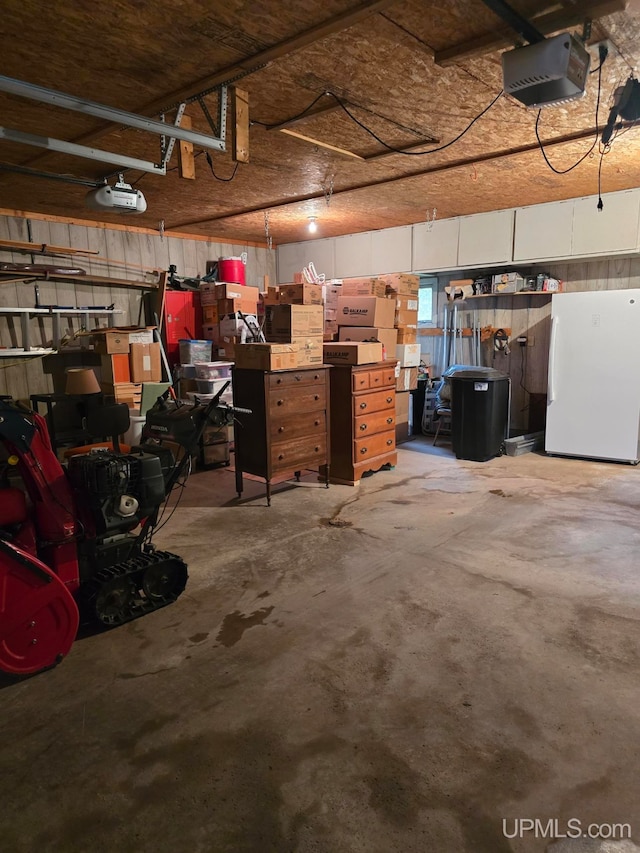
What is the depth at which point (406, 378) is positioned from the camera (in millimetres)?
6418

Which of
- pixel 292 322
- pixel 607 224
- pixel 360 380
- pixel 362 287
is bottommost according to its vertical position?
pixel 360 380

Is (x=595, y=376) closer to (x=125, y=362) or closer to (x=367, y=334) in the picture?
(x=367, y=334)

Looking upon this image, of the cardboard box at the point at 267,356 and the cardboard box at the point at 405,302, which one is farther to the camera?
the cardboard box at the point at 405,302

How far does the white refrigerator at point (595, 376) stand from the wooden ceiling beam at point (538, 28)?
3.32 metres

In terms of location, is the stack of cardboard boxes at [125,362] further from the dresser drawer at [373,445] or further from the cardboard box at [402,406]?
the cardboard box at [402,406]

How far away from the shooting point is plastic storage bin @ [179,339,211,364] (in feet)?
20.3

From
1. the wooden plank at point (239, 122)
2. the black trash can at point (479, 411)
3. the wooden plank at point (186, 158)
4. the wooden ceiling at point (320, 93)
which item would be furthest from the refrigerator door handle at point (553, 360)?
the wooden plank at point (186, 158)

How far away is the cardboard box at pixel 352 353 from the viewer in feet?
15.5

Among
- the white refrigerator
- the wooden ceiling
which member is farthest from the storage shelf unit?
the white refrigerator

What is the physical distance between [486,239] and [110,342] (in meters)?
4.16

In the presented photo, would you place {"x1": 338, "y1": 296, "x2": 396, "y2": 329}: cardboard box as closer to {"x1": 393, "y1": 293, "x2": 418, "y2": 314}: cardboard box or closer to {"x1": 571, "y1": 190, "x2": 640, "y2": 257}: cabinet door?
{"x1": 393, "y1": 293, "x2": 418, "y2": 314}: cardboard box

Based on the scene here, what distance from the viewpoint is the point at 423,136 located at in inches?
149

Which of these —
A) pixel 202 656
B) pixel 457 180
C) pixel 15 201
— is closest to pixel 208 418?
pixel 202 656

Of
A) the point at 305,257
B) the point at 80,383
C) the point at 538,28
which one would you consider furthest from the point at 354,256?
the point at 538,28
